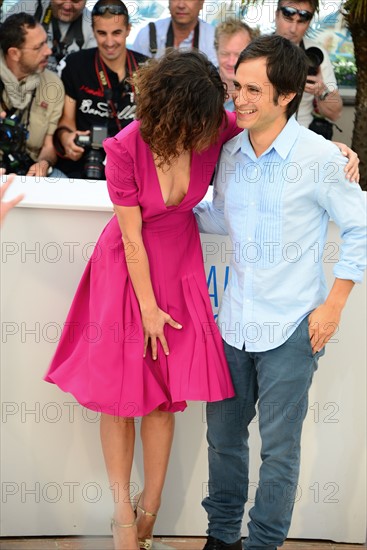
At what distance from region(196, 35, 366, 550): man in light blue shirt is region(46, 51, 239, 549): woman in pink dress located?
0.08m

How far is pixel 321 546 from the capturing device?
2971 mm

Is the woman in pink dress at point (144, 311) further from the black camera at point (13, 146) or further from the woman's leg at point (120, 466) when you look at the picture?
the black camera at point (13, 146)

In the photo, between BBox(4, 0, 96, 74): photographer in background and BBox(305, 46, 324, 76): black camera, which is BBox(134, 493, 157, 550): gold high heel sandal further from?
BBox(4, 0, 96, 74): photographer in background

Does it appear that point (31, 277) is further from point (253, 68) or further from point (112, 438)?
point (253, 68)

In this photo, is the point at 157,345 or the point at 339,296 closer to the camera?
the point at 339,296

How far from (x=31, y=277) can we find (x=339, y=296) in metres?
0.93

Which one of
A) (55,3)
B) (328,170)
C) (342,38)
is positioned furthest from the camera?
(342,38)

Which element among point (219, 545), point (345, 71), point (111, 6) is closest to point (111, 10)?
point (111, 6)

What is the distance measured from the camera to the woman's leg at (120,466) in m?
2.57

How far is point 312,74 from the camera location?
13.8 ft

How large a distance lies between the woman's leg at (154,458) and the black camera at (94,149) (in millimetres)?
1463

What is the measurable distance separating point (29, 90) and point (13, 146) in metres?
0.30

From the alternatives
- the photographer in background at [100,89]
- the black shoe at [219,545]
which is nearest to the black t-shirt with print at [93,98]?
the photographer in background at [100,89]

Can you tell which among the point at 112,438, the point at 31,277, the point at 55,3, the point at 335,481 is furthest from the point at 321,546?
the point at 55,3
